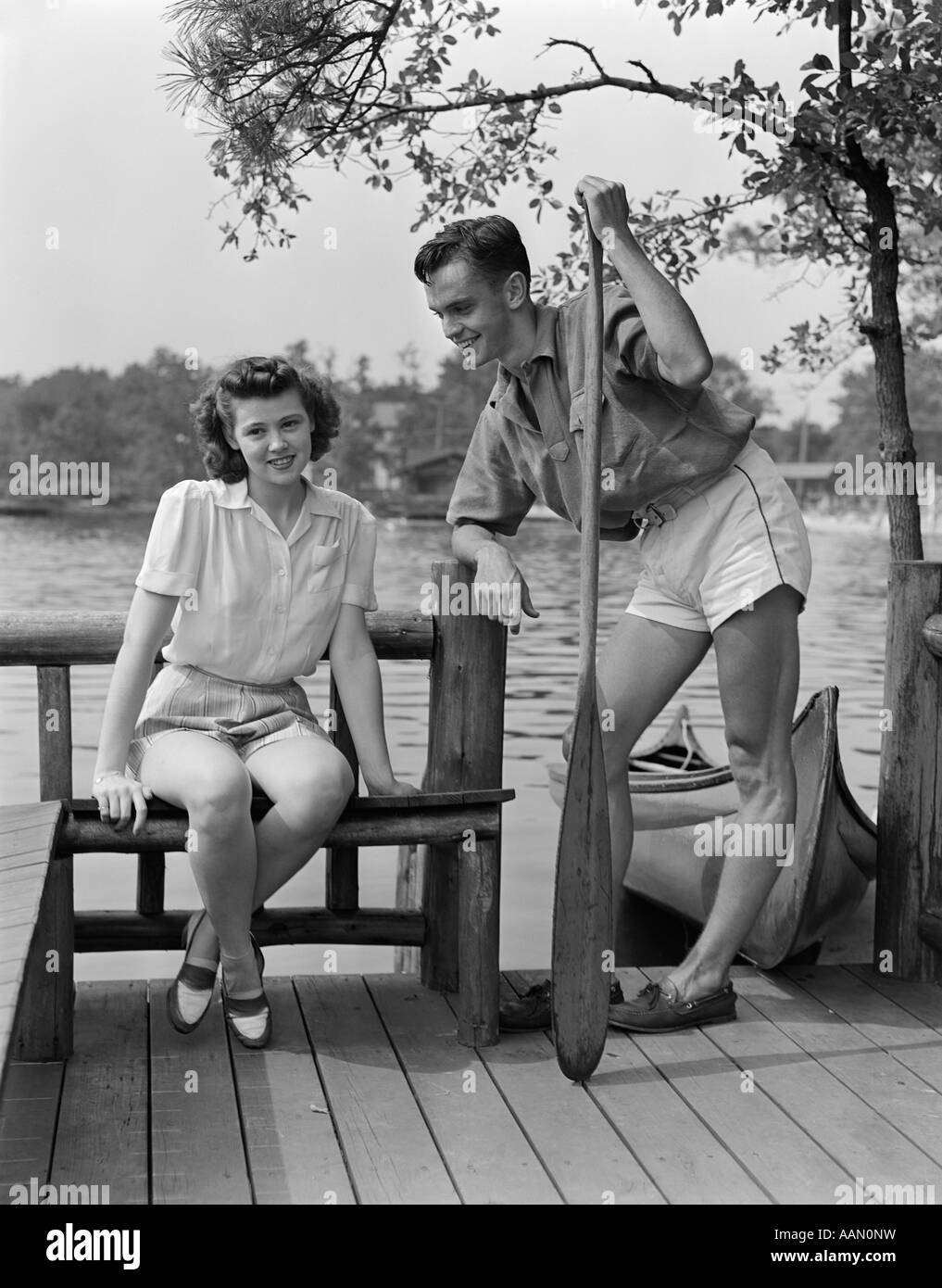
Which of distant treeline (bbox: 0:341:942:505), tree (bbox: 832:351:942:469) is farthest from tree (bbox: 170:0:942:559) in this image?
tree (bbox: 832:351:942:469)

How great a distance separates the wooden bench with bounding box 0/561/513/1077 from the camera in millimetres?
2734

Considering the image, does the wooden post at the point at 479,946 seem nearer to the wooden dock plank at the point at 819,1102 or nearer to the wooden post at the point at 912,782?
the wooden dock plank at the point at 819,1102

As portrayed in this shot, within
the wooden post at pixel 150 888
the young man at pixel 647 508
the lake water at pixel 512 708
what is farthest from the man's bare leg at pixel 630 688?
the lake water at pixel 512 708

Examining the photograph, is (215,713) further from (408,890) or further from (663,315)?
(408,890)

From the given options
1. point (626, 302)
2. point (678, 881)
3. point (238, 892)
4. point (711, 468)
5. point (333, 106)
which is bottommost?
point (678, 881)

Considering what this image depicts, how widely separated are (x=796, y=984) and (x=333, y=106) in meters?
2.63

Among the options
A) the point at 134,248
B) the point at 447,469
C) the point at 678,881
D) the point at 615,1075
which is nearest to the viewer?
the point at 615,1075

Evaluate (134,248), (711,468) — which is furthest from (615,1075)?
(134,248)

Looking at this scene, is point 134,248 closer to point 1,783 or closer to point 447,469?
point 447,469

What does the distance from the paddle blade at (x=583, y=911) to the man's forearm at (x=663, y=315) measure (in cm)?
56

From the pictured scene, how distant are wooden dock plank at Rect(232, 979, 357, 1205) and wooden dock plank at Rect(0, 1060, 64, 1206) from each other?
295 mm

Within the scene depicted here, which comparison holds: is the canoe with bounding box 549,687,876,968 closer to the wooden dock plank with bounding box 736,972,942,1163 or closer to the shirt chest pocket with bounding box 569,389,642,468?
the wooden dock plank with bounding box 736,972,942,1163

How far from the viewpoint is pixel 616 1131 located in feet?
8.21

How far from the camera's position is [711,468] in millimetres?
2820
